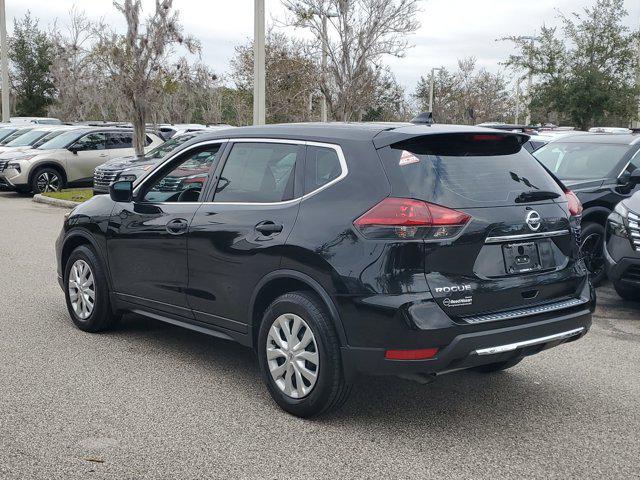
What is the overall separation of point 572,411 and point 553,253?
1014 millimetres

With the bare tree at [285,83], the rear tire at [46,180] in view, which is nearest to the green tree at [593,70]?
the bare tree at [285,83]

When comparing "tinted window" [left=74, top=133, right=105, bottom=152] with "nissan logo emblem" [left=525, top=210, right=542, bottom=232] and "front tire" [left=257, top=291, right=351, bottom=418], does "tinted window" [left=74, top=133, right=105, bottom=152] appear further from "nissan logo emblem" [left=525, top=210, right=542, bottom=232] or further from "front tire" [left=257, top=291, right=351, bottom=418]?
"nissan logo emblem" [left=525, top=210, right=542, bottom=232]

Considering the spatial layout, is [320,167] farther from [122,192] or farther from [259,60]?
[259,60]

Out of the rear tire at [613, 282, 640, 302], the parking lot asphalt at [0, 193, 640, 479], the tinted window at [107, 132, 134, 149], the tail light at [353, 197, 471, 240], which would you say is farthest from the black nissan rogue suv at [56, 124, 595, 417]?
the tinted window at [107, 132, 134, 149]

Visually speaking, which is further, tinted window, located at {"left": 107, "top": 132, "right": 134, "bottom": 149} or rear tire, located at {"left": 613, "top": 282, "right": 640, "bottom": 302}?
tinted window, located at {"left": 107, "top": 132, "right": 134, "bottom": 149}

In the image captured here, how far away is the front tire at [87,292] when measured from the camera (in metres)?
6.51

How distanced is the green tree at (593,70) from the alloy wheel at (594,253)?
15842mm

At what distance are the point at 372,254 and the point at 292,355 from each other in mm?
844

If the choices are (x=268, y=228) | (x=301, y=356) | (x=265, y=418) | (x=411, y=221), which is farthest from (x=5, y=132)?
(x=411, y=221)

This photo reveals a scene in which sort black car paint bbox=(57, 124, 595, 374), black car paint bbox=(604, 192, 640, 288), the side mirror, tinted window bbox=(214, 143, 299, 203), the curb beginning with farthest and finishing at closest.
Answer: the curb, black car paint bbox=(604, 192, 640, 288), the side mirror, tinted window bbox=(214, 143, 299, 203), black car paint bbox=(57, 124, 595, 374)

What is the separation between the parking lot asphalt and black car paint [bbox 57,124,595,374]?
1.47 ft

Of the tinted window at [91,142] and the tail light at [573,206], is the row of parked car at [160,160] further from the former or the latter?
the tail light at [573,206]

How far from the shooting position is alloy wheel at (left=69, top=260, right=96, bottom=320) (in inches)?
261

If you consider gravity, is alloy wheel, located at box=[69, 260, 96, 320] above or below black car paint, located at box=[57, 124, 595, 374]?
below
